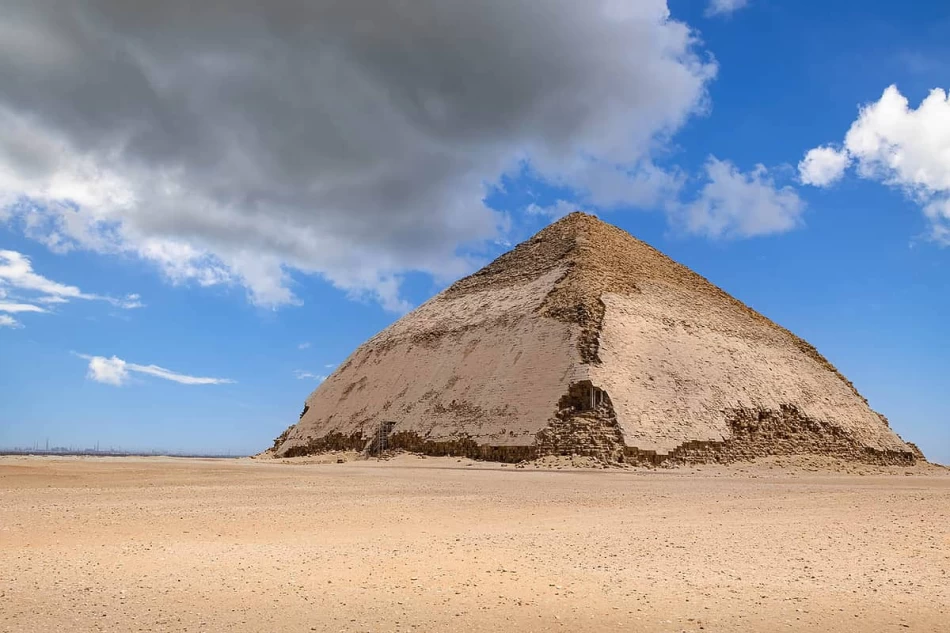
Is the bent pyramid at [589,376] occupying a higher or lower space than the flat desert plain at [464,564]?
higher

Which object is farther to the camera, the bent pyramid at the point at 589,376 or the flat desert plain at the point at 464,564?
the bent pyramid at the point at 589,376

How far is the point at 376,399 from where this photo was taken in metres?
39.4

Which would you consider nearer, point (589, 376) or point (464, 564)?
point (464, 564)

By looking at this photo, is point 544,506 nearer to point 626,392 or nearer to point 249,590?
point 249,590

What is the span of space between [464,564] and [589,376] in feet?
73.7

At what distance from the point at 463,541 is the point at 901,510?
9.36m

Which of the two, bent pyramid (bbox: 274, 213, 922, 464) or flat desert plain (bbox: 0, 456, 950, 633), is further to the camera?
bent pyramid (bbox: 274, 213, 922, 464)

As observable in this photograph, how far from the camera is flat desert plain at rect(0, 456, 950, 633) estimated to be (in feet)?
17.9

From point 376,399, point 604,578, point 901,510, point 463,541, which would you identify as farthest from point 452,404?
point 604,578

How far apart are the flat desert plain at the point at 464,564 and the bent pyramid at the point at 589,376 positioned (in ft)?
48.4

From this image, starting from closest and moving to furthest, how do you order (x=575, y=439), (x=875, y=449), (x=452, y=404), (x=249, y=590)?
1. (x=249, y=590)
2. (x=575, y=439)
3. (x=452, y=404)
4. (x=875, y=449)

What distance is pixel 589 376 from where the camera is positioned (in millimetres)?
29281

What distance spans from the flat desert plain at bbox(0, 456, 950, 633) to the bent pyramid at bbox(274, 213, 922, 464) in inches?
580

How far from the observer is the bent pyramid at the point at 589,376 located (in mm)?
29344
